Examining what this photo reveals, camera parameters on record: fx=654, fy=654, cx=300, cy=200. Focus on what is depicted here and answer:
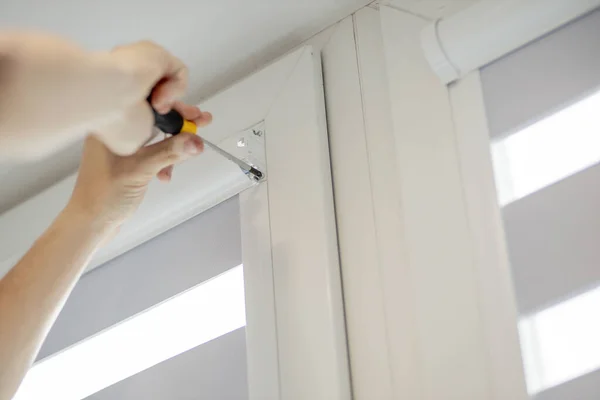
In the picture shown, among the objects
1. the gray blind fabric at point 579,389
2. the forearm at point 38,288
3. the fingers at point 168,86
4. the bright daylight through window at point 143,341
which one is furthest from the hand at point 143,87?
the gray blind fabric at point 579,389

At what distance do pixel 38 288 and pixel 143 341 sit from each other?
20 centimetres

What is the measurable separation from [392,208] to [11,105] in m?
0.40

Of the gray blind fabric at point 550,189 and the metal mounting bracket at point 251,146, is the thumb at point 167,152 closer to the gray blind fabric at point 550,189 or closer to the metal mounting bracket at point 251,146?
the metal mounting bracket at point 251,146

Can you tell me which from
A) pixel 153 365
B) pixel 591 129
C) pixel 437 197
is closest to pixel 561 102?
pixel 591 129

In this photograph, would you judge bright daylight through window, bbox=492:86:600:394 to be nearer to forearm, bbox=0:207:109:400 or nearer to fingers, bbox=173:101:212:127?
fingers, bbox=173:101:212:127

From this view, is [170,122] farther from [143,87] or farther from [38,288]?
[38,288]

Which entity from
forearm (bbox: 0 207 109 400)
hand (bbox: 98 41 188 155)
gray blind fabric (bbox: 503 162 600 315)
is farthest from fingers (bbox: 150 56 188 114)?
gray blind fabric (bbox: 503 162 600 315)

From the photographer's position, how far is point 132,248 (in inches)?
35.6

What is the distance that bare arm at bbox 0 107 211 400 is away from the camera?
66cm

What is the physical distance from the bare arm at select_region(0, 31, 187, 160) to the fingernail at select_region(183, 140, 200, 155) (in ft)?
0.31

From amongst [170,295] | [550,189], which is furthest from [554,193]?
[170,295]

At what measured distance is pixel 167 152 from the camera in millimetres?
652

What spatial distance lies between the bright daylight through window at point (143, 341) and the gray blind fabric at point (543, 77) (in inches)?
14.0

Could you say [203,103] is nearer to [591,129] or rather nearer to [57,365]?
[57,365]
